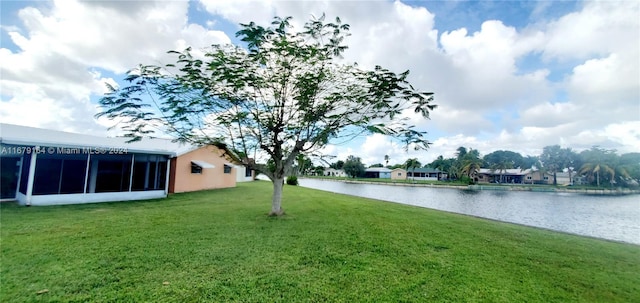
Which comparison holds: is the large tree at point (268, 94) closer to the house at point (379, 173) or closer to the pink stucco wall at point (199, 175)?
the pink stucco wall at point (199, 175)

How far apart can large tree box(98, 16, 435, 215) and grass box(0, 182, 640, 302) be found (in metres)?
2.77

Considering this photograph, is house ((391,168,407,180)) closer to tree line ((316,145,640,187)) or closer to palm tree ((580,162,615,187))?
tree line ((316,145,640,187))

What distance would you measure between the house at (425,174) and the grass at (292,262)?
216ft

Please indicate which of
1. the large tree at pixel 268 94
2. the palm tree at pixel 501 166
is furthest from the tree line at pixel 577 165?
the large tree at pixel 268 94

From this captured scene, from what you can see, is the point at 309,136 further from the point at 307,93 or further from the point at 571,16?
the point at 571,16

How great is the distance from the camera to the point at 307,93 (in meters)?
7.85

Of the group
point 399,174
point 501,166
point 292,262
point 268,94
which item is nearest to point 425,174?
point 399,174

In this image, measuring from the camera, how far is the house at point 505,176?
2450 inches

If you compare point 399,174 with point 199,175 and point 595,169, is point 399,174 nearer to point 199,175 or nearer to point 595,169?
point 595,169

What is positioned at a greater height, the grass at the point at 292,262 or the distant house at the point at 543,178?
the distant house at the point at 543,178

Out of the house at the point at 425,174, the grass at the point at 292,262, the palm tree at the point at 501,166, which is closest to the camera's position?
the grass at the point at 292,262

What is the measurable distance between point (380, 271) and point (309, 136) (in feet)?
16.8

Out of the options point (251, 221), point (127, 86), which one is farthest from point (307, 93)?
point (127, 86)

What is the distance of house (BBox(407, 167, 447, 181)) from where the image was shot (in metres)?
70.8
